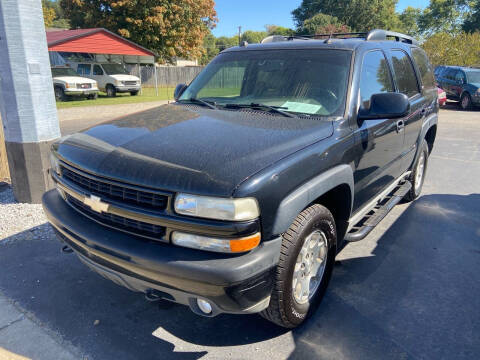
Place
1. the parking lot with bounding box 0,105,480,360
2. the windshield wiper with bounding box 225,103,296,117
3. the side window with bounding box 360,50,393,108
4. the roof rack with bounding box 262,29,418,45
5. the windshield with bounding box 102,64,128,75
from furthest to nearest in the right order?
the windshield with bounding box 102,64,128,75
the roof rack with bounding box 262,29,418,45
the side window with bounding box 360,50,393,108
the windshield wiper with bounding box 225,103,296,117
the parking lot with bounding box 0,105,480,360

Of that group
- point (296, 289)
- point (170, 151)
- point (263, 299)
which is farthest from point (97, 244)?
point (296, 289)

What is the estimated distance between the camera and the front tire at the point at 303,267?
2.30 metres

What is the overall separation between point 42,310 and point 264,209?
2042 mm

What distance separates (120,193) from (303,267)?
4.32 ft

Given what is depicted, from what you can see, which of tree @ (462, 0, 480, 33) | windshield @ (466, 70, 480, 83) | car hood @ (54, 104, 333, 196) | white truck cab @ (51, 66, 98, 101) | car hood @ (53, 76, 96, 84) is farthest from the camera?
tree @ (462, 0, 480, 33)

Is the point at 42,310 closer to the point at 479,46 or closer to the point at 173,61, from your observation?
the point at 479,46

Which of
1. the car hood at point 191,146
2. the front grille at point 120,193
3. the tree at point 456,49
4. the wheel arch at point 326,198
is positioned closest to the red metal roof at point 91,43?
the tree at point 456,49

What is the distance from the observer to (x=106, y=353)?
250cm

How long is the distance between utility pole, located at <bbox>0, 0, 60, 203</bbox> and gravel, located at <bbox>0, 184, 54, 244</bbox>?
6.5 inches

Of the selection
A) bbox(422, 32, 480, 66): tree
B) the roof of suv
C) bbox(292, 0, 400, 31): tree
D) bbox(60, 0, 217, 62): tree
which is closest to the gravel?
the roof of suv

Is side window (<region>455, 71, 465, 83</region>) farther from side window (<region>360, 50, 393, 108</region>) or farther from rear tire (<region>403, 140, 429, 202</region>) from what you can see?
side window (<region>360, 50, 393, 108</region>)

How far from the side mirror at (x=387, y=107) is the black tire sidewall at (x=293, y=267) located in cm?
91

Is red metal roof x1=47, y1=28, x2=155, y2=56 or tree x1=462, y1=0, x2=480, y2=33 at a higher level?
tree x1=462, y1=0, x2=480, y2=33

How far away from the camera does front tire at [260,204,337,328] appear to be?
2303 mm
